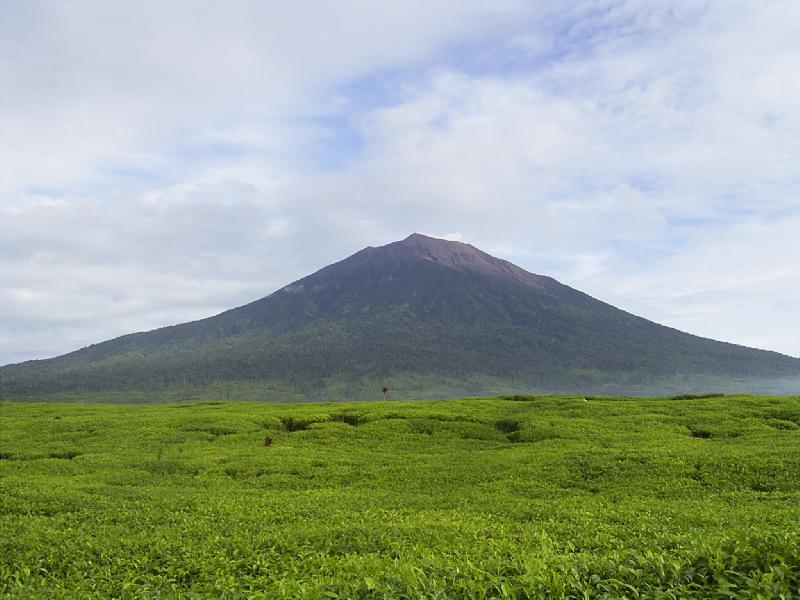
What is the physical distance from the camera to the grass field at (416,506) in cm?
964

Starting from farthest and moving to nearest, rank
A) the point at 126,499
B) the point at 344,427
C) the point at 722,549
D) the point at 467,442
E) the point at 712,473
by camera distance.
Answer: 1. the point at 344,427
2. the point at 467,442
3. the point at 712,473
4. the point at 126,499
5. the point at 722,549

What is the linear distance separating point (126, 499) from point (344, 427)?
19879 mm

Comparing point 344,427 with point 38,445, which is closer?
point 38,445

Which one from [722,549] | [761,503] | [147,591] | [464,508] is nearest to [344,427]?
[464,508]

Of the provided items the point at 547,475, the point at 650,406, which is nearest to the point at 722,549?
the point at 547,475

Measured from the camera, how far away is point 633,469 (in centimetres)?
2470

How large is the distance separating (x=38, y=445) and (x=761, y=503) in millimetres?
39033

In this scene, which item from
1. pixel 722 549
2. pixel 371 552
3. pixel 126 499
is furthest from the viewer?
pixel 126 499

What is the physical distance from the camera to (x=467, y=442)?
35.5 meters

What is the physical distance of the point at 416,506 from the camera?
67.4 feet

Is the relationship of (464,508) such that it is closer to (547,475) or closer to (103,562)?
(547,475)

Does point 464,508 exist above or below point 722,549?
below

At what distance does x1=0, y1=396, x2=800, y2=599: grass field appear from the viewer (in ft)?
31.6

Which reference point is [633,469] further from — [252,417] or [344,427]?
[252,417]
